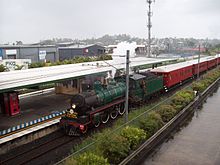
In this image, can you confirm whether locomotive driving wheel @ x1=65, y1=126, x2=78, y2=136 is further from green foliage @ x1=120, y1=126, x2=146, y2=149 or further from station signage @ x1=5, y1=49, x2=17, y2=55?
station signage @ x1=5, y1=49, x2=17, y2=55

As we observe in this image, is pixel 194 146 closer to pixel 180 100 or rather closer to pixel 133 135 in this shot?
pixel 133 135

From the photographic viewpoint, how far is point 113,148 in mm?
9867

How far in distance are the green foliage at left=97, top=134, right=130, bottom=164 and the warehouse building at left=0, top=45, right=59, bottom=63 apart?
36224 mm

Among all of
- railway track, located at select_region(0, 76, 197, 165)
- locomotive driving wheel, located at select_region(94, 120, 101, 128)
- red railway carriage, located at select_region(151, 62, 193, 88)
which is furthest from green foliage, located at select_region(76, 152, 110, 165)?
red railway carriage, located at select_region(151, 62, 193, 88)

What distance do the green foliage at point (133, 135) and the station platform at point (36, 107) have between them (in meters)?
7.03

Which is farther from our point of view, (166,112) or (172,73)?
(172,73)

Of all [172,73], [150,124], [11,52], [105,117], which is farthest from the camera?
[11,52]

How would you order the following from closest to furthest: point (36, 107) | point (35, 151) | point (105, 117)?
1. point (35, 151)
2. point (105, 117)
3. point (36, 107)

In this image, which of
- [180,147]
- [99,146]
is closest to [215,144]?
[180,147]

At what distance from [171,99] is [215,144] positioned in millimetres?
5705

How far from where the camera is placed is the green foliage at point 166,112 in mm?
15203

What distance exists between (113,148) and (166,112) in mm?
6567

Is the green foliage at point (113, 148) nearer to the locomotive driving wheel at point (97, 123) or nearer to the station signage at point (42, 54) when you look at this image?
the locomotive driving wheel at point (97, 123)

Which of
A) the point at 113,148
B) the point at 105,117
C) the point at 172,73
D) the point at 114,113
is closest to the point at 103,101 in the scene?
the point at 105,117
